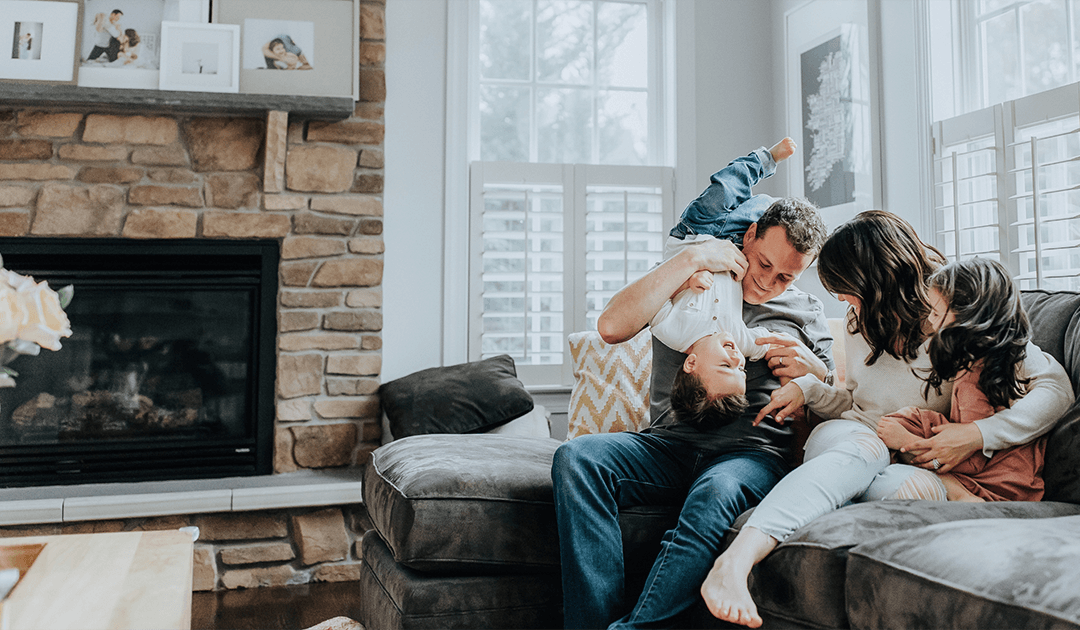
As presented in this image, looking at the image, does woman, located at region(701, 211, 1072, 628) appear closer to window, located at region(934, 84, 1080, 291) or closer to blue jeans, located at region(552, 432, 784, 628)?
blue jeans, located at region(552, 432, 784, 628)

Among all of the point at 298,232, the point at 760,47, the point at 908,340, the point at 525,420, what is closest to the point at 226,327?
the point at 298,232

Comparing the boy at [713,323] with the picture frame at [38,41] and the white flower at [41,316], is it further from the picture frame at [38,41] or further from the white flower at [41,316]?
the picture frame at [38,41]

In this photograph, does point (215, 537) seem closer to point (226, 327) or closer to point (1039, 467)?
point (226, 327)

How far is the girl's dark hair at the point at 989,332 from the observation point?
4.51 feet

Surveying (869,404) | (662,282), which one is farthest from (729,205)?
(869,404)

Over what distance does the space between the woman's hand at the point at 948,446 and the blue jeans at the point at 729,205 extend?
1.91ft

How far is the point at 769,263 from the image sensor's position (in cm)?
166

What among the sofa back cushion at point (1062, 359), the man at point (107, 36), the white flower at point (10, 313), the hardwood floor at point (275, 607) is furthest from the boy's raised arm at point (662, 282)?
the man at point (107, 36)

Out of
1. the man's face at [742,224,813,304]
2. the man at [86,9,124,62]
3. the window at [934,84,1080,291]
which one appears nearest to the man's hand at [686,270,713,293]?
the man's face at [742,224,813,304]

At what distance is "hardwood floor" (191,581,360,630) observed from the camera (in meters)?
2.20

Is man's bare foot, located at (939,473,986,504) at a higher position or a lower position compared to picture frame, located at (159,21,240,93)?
lower

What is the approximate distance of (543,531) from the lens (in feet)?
4.92

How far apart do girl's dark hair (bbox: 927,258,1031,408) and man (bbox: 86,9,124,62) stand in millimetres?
2774

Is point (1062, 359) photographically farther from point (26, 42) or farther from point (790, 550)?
point (26, 42)
